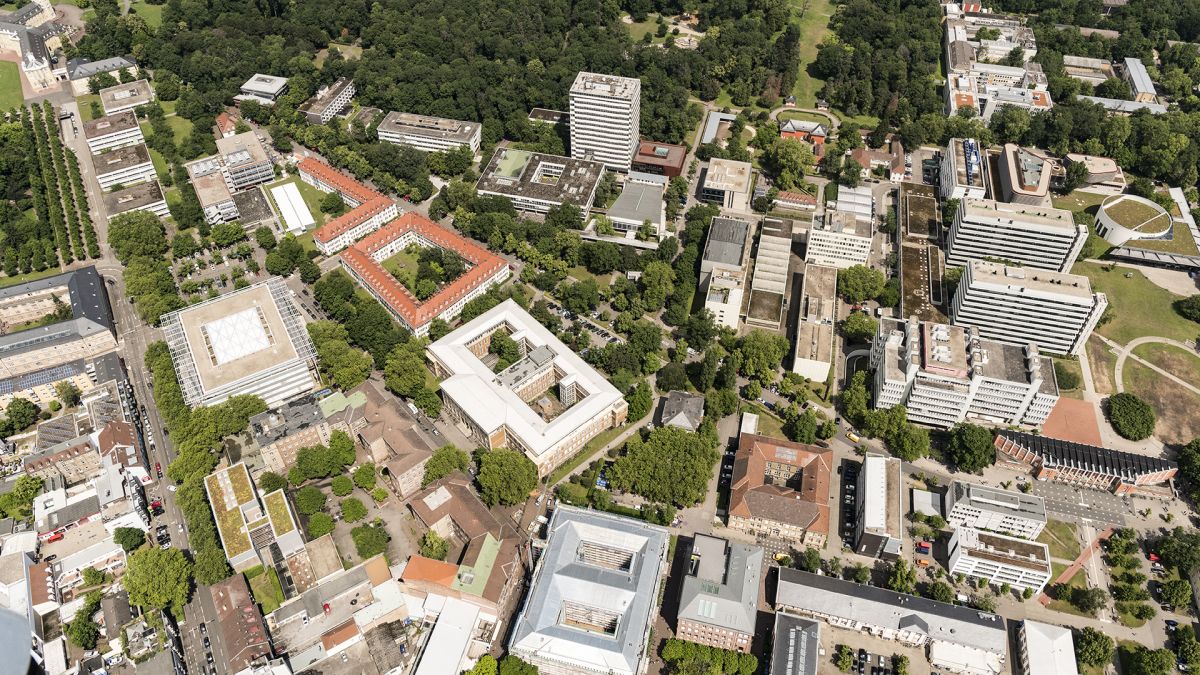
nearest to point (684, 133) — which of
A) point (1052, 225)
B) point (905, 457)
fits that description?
point (1052, 225)

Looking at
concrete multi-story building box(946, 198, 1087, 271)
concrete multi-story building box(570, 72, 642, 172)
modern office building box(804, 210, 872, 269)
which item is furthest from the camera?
concrete multi-story building box(570, 72, 642, 172)

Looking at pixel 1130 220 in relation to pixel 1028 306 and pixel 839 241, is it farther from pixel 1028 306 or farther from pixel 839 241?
pixel 839 241

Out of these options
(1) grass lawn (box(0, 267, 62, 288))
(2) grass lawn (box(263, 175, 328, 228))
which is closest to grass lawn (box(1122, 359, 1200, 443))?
(2) grass lawn (box(263, 175, 328, 228))

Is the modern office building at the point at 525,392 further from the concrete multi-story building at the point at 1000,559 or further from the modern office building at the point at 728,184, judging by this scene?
the modern office building at the point at 728,184

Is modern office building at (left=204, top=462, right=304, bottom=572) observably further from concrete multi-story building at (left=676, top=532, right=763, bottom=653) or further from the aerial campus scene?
concrete multi-story building at (left=676, top=532, right=763, bottom=653)

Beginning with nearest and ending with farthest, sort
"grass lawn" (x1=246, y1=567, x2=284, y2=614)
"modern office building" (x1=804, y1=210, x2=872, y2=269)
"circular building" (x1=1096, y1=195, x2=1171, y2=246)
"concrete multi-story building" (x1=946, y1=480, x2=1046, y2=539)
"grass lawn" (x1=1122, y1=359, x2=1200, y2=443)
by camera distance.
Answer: "grass lawn" (x1=246, y1=567, x2=284, y2=614) → "concrete multi-story building" (x1=946, y1=480, x2=1046, y2=539) → "grass lawn" (x1=1122, y1=359, x2=1200, y2=443) → "modern office building" (x1=804, y1=210, x2=872, y2=269) → "circular building" (x1=1096, y1=195, x2=1171, y2=246)

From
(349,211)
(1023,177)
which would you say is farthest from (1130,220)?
(349,211)

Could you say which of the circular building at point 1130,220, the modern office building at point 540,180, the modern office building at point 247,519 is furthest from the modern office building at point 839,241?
the modern office building at point 247,519
